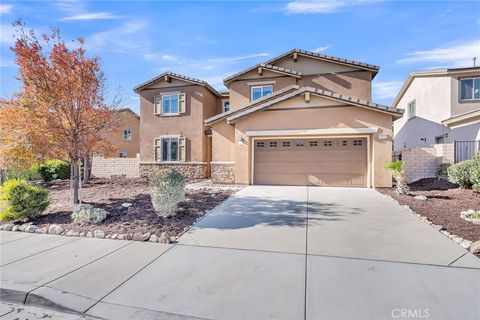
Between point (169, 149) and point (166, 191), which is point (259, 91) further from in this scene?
point (166, 191)

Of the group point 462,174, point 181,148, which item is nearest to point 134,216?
point 181,148

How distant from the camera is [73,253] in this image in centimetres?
457

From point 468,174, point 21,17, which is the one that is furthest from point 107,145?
point 468,174

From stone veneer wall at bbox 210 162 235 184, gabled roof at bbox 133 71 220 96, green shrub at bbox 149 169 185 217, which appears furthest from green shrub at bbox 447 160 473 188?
gabled roof at bbox 133 71 220 96

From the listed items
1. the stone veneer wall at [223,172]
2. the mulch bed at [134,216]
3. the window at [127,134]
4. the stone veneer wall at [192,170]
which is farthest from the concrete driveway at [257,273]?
the window at [127,134]

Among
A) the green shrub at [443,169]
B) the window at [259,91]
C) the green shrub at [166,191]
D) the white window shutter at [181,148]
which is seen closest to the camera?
the green shrub at [166,191]

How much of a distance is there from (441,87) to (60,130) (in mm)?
20268

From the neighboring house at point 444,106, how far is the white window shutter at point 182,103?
16.1m

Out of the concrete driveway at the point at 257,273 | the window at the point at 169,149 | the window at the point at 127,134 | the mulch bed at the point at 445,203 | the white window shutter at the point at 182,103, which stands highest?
the white window shutter at the point at 182,103

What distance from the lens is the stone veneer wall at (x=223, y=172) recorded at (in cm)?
1353

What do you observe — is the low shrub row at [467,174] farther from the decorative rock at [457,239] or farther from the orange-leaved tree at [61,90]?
the orange-leaved tree at [61,90]

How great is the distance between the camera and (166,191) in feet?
21.1

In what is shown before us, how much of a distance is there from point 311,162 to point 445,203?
5.41 metres

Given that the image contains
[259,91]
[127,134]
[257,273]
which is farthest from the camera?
[127,134]
